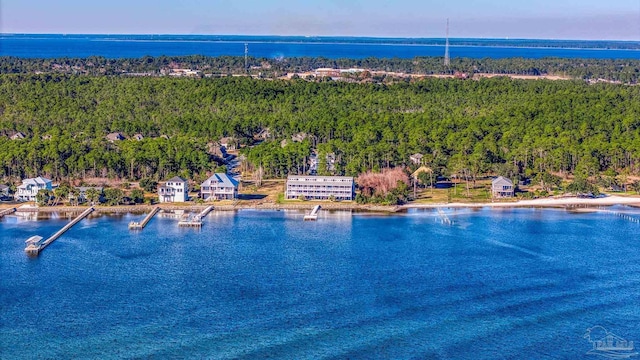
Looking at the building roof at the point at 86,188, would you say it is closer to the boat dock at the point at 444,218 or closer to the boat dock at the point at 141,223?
the boat dock at the point at 141,223

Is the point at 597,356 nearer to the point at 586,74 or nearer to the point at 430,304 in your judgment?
the point at 430,304

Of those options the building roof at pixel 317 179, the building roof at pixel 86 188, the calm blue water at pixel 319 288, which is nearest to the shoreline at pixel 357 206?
the building roof at pixel 86 188

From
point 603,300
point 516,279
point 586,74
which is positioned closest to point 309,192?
point 516,279

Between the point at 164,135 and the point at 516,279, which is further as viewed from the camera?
the point at 164,135

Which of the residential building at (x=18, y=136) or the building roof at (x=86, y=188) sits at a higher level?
the residential building at (x=18, y=136)

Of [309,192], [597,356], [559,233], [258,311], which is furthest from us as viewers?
[309,192]

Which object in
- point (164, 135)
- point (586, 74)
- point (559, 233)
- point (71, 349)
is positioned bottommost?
point (71, 349)
